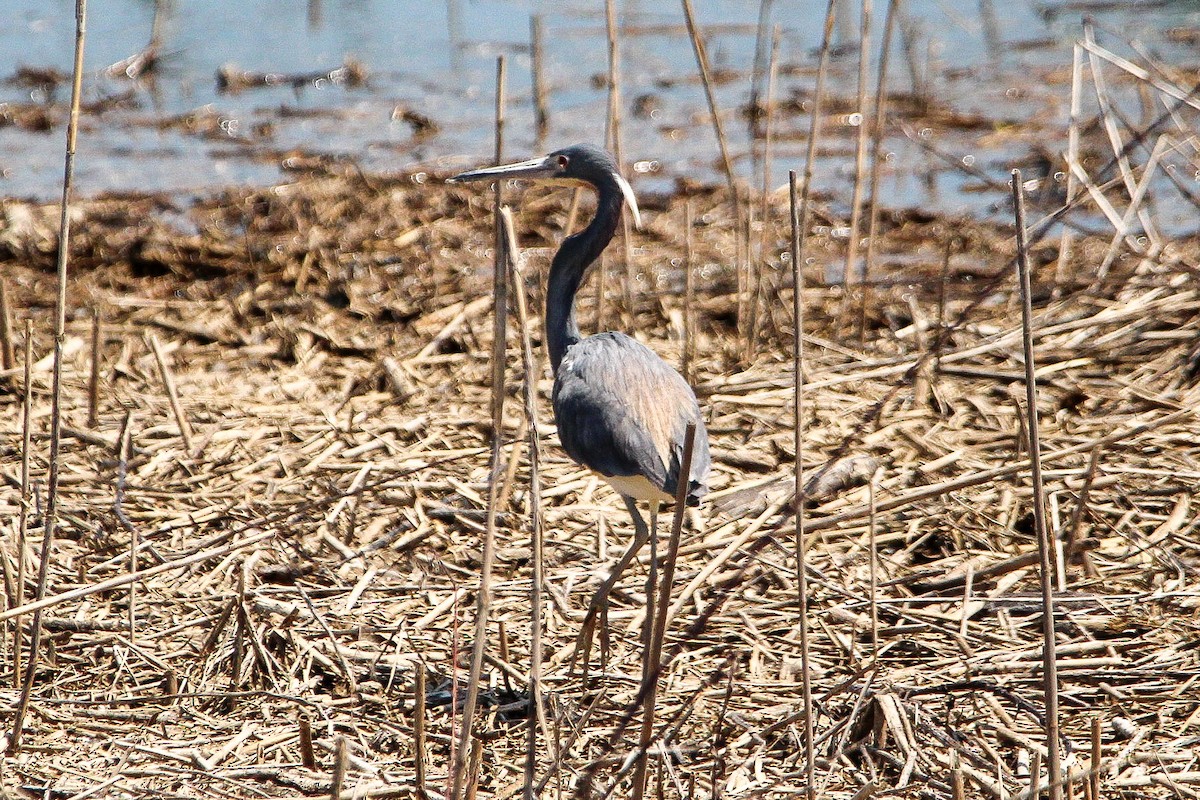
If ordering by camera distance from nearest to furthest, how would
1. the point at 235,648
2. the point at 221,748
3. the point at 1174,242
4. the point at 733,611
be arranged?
the point at 221,748 → the point at 235,648 → the point at 733,611 → the point at 1174,242

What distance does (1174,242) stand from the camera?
7723 mm

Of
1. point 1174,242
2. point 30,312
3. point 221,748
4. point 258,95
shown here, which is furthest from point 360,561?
point 258,95

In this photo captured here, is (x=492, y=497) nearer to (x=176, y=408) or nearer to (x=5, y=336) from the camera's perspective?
(x=176, y=408)

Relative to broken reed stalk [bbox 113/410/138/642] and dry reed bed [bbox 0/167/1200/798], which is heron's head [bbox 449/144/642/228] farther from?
broken reed stalk [bbox 113/410/138/642]

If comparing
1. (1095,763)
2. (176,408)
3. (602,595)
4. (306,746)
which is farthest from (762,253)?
(1095,763)

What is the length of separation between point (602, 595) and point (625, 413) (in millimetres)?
555

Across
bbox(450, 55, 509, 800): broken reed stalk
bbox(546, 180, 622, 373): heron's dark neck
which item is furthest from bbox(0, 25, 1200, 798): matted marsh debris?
bbox(546, 180, 622, 373): heron's dark neck

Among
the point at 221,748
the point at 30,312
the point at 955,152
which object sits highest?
the point at 955,152

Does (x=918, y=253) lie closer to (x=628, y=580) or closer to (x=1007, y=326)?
(x=1007, y=326)

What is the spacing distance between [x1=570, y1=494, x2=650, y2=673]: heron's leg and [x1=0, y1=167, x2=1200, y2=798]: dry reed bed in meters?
0.09

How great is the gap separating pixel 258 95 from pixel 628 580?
8.83 meters

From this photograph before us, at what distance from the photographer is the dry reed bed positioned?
352cm

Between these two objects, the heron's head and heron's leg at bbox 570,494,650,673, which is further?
the heron's head

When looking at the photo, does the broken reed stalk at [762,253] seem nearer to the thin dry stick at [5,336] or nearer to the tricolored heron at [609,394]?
the tricolored heron at [609,394]
